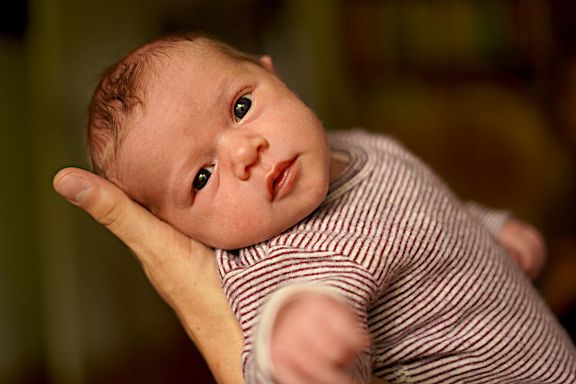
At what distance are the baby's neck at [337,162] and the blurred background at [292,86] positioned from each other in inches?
39.0

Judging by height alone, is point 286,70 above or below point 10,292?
above

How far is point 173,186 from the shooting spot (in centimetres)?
89

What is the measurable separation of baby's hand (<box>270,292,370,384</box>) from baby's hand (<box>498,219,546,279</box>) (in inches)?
26.7

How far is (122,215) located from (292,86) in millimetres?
1574

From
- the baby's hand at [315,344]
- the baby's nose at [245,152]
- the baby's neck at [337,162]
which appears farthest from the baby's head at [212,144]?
the baby's hand at [315,344]

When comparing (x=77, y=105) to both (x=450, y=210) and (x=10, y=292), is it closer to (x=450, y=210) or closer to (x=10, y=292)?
(x=10, y=292)

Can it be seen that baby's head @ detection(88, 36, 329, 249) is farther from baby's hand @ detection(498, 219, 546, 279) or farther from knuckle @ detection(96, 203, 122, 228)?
baby's hand @ detection(498, 219, 546, 279)

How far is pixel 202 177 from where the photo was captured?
2.92 feet

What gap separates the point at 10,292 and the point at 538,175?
5.98ft

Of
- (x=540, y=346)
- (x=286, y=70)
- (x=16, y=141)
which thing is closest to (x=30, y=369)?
(x=16, y=141)

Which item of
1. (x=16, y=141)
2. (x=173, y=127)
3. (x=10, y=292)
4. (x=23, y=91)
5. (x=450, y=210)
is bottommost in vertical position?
(x=10, y=292)

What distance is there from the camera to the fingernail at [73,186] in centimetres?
91

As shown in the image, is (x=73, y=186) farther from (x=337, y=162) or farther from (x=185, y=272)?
(x=337, y=162)

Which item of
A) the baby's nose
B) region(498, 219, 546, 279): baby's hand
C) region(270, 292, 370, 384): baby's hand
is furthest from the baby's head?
region(498, 219, 546, 279): baby's hand
